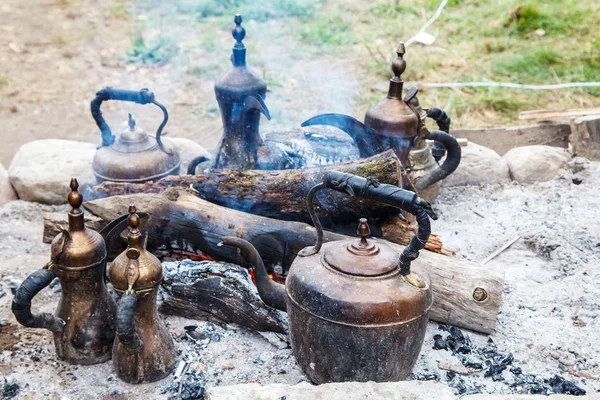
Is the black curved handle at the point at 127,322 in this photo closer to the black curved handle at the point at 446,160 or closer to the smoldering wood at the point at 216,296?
the smoldering wood at the point at 216,296

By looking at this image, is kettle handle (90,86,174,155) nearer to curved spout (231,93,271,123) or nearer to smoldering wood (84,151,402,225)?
curved spout (231,93,271,123)

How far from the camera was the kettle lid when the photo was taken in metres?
2.89

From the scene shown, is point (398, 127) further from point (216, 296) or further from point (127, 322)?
point (127, 322)

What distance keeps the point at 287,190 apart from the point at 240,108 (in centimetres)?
69

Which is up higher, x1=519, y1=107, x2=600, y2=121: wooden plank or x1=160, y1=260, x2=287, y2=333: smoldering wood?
x1=519, y1=107, x2=600, y2=121: wooden plank

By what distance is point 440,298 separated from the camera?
3.54m

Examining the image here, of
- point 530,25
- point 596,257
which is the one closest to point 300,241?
point 596,257

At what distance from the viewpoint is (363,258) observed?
2.93m

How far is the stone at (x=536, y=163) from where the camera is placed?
5.44 meters

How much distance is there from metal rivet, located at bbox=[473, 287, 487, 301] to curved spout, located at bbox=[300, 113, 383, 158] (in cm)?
137

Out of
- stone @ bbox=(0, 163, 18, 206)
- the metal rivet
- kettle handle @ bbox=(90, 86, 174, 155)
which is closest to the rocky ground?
the metal rivet

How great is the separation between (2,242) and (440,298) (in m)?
3.14

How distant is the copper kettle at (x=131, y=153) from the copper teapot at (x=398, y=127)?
107 cm

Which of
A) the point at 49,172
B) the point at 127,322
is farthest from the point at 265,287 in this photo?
the point at 49,172
